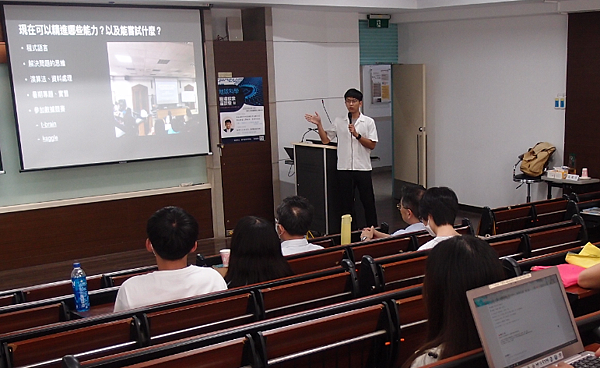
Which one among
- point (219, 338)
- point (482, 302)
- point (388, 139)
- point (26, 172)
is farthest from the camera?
point (388, 139)

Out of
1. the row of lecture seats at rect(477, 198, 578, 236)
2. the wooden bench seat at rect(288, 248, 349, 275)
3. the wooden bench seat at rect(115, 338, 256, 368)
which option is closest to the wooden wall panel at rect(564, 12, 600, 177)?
the row of lecture seats at rect(477, 198, 578, 236)

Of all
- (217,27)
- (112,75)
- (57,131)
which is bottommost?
(57,131)

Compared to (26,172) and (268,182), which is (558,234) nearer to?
(268,182)

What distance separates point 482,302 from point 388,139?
33.0 ft

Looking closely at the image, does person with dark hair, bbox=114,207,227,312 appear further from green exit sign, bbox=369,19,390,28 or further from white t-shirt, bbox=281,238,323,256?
green exit sign, bbox=369,19,390,28

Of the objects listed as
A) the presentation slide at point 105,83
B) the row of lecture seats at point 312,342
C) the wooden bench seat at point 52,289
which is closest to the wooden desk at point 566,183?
the presentation slide at point 105,83

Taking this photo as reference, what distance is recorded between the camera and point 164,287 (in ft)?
8.96

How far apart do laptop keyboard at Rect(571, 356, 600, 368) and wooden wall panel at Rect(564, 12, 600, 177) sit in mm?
5494

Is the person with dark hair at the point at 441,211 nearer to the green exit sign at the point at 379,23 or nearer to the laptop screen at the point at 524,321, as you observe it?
the laptop screen at the point at 524,321

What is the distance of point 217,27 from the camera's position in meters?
7.31

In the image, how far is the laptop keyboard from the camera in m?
1.69

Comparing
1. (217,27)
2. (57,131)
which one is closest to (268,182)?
(217,27)

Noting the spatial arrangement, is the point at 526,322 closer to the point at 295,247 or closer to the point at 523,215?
the point at 295,247

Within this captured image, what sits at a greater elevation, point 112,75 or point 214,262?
point 112,75
